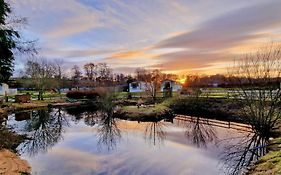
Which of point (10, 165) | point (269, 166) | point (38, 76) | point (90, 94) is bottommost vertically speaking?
point (10, 165)

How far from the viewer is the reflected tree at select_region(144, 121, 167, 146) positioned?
1660cm

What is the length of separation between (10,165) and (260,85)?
1201 centimetres

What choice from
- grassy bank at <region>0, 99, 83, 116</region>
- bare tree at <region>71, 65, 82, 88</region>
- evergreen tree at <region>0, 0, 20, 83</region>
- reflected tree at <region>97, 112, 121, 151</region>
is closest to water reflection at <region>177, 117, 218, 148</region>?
reflected tree at <region>97, 112, 121, 151</region>

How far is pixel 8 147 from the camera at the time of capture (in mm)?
13445

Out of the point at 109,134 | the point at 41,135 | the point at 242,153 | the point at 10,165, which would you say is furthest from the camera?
the point at 109,134

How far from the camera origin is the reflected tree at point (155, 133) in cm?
1660

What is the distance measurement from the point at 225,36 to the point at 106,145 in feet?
35.4

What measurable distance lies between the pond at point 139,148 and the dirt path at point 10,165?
2.07 feet

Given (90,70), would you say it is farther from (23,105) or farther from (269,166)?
(269,166)

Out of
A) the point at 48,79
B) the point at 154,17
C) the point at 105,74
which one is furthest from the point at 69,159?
the point at 105,74

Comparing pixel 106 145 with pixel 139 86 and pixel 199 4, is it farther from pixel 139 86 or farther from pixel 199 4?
pixel 139 86

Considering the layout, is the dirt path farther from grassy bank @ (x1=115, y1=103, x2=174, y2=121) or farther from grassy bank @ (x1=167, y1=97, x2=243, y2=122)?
grassy bank @ (x1=167, y1=97, x2=243, y2=122)

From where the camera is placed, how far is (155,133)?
742 inches

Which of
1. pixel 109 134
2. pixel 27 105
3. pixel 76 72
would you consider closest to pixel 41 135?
pixel 109 134
